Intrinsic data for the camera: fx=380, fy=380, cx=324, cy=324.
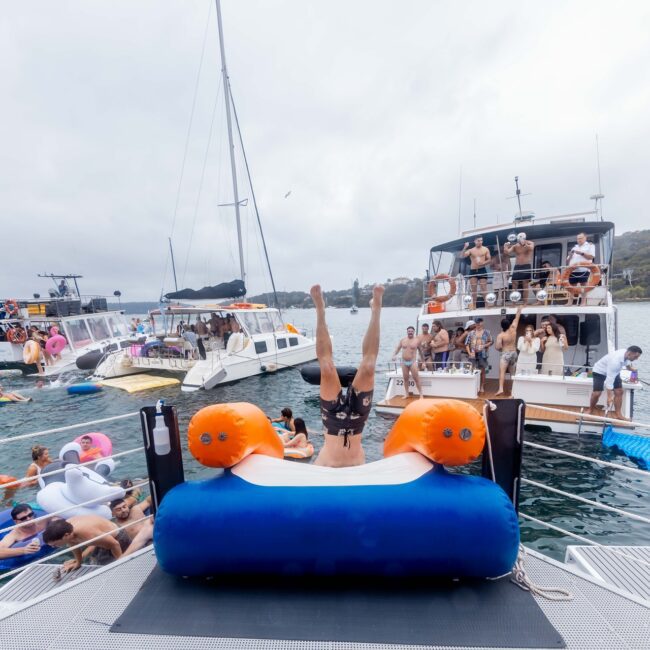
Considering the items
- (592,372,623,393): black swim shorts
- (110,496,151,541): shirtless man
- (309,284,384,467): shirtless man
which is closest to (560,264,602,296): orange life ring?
(592,372,623,393): black swim shorts

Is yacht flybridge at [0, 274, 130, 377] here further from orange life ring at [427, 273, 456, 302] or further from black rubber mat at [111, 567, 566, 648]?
black rubber mat at [111, 567, 566, 648]

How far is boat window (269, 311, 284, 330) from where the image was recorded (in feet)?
59.4

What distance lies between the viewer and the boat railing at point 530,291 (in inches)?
346

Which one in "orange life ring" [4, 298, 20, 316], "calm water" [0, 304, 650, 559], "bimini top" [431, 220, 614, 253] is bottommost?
"calm water" [0, 304, 650, 559]

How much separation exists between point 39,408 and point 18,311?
1001 centimetres

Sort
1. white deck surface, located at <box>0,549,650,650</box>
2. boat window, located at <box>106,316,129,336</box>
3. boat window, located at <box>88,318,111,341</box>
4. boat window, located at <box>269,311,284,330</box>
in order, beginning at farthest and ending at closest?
1. boat window, located at <box>106,316,129,336</box>
2. boat window, located at <box>88,318,111,341</box>
3. boat window, located at <box>269,311,284,330</box>
4. white deck surface, located at <box>0,549,650,650</box>

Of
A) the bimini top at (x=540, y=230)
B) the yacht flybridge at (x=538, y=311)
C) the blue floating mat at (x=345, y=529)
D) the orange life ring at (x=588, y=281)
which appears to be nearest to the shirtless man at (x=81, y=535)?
the blue floating mat at (x=345, y=529)

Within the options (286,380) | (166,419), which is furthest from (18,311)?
(166,419)

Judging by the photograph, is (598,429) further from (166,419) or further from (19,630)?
(19,630)

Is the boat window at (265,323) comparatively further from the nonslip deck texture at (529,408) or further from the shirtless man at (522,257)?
the shirtless man at (522,257)

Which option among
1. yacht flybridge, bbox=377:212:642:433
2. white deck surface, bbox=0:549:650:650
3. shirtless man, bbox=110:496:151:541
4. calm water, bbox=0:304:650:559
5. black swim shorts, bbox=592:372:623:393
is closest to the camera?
white deck surface, bbox=0:549:650:650

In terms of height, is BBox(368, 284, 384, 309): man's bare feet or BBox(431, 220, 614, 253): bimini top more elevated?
BBox(431, 220, 614, 253): bimini top

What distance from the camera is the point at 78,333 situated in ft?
64.3

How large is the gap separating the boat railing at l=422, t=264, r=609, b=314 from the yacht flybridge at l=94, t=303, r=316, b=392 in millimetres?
8202
